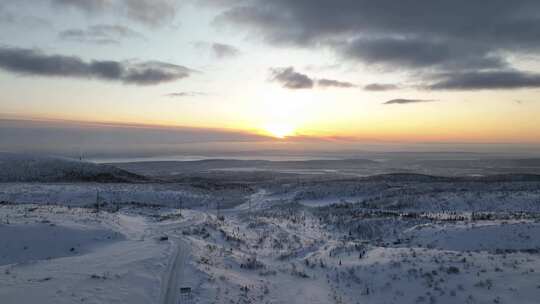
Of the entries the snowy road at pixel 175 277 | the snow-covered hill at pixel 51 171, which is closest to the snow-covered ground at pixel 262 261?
the snowy road at pixel 175 277

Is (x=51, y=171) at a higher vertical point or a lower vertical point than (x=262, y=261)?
lower

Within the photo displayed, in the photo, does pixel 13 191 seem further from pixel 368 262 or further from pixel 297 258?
pixel 368 262

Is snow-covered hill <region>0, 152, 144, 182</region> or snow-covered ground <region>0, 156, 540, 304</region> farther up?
snow-covered ground <region>0, 156, 540, 304</region>

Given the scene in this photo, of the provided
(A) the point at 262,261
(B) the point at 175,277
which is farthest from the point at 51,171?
(B) the point at 175,277

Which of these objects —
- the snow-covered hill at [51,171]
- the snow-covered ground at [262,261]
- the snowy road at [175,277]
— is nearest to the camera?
the snowy road at [175,277]

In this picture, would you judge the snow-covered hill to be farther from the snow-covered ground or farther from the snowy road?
the snowy road

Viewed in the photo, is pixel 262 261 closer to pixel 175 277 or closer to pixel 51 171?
pixel 175 277

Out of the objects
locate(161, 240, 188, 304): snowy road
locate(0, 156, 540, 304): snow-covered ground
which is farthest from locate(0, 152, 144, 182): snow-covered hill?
locate(161, 240, 188, 304): snowy road

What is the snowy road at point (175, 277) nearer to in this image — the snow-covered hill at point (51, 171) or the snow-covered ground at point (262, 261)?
the snow-covered ground at point (262, 261)
